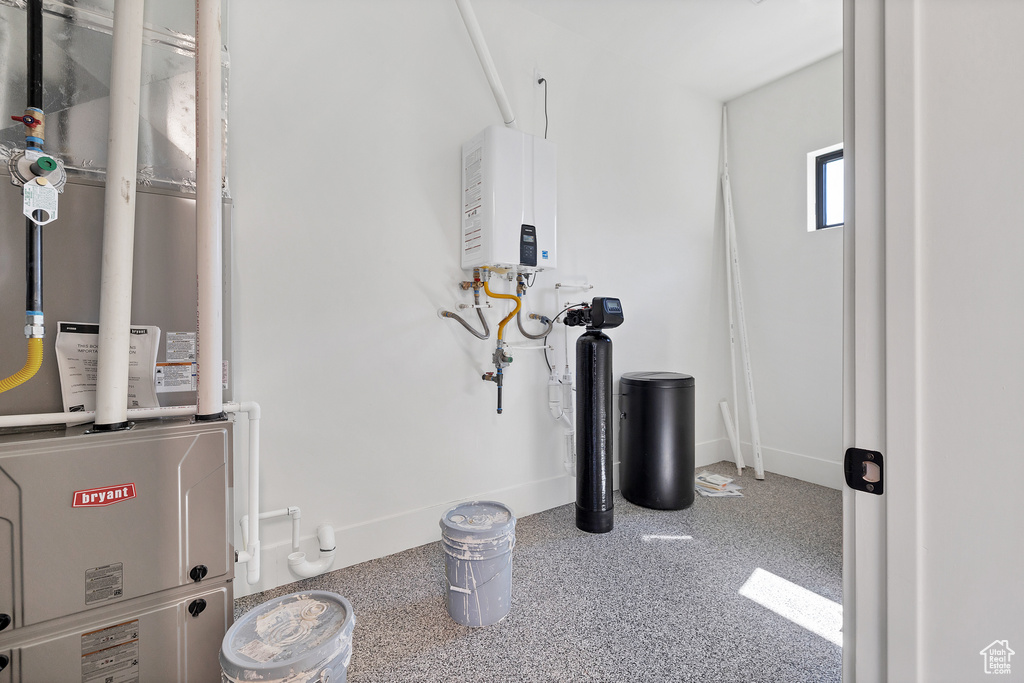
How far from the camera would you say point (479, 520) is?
169cm

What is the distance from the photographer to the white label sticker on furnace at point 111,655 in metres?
1.00

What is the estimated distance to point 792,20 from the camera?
2664 millimetres

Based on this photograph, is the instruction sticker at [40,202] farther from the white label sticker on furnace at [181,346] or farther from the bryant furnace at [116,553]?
the bryant furnace at [116,553]

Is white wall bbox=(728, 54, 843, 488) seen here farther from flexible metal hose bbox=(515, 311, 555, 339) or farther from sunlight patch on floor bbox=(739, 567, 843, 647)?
flexible metal hose bbox=(515, 311, 555, 339)

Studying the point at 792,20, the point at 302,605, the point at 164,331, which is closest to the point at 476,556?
the point at 302,605

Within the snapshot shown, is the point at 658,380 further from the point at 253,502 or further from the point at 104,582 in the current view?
the point at 104,582

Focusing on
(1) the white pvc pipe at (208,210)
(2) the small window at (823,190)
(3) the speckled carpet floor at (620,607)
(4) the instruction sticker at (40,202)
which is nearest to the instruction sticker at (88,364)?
(1) the white pvc pipe at (208,210)

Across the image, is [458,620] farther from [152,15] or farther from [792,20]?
[792,20]

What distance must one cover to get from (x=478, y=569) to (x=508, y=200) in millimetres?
1710

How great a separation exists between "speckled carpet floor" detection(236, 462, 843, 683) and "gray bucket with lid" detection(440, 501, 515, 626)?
0.21 feet

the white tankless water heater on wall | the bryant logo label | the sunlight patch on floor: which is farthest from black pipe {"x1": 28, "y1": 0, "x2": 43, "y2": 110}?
the sunlight patch on floor

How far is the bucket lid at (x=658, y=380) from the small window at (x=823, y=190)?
1599 mm
